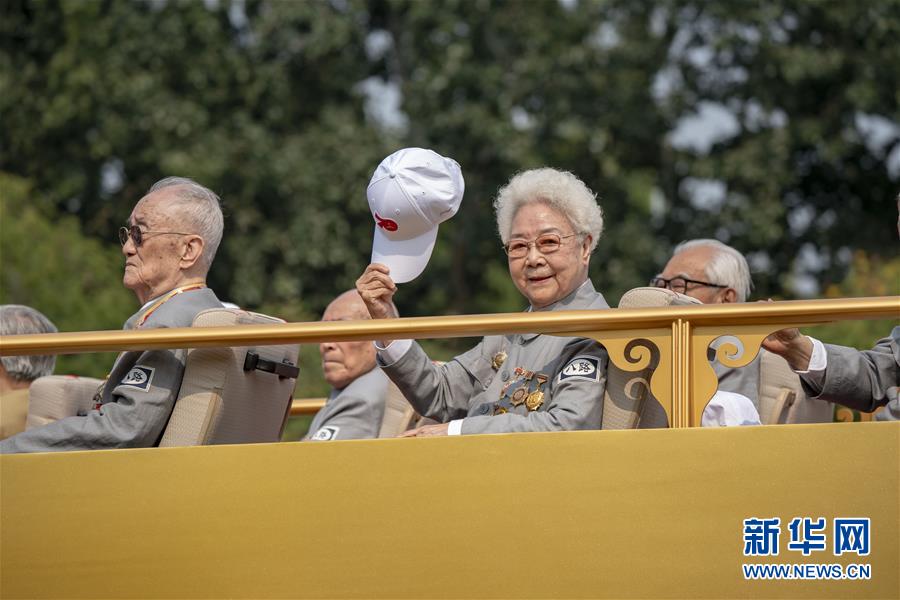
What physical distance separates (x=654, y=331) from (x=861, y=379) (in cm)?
79

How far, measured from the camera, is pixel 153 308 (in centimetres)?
475

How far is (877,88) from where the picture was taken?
50.0 feet

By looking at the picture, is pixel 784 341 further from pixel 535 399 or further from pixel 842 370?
pixel 535 399

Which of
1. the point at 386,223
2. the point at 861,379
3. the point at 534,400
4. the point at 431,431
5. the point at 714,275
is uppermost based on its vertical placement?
the point at 714,275

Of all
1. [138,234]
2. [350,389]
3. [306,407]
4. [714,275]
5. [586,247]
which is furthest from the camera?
[306,407]

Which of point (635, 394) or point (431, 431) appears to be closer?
point (635, 394)

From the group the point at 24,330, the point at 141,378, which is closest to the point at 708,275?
the point at 141,378

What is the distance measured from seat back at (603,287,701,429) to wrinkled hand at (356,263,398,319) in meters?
0.72

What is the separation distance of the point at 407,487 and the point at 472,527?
8.3 inches

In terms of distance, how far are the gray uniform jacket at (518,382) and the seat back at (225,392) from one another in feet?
1.37

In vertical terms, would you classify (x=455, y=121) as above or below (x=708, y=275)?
above

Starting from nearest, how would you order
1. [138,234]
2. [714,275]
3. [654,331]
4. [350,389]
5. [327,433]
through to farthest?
[654,331], [138,234], [714,275], [327,433], [350,389]

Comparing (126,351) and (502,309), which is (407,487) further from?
(502,309)

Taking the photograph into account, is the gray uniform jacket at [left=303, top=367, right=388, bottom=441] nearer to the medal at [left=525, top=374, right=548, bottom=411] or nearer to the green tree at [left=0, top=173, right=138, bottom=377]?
the medal at [left=525, top=374, right=548, bottom=411]
